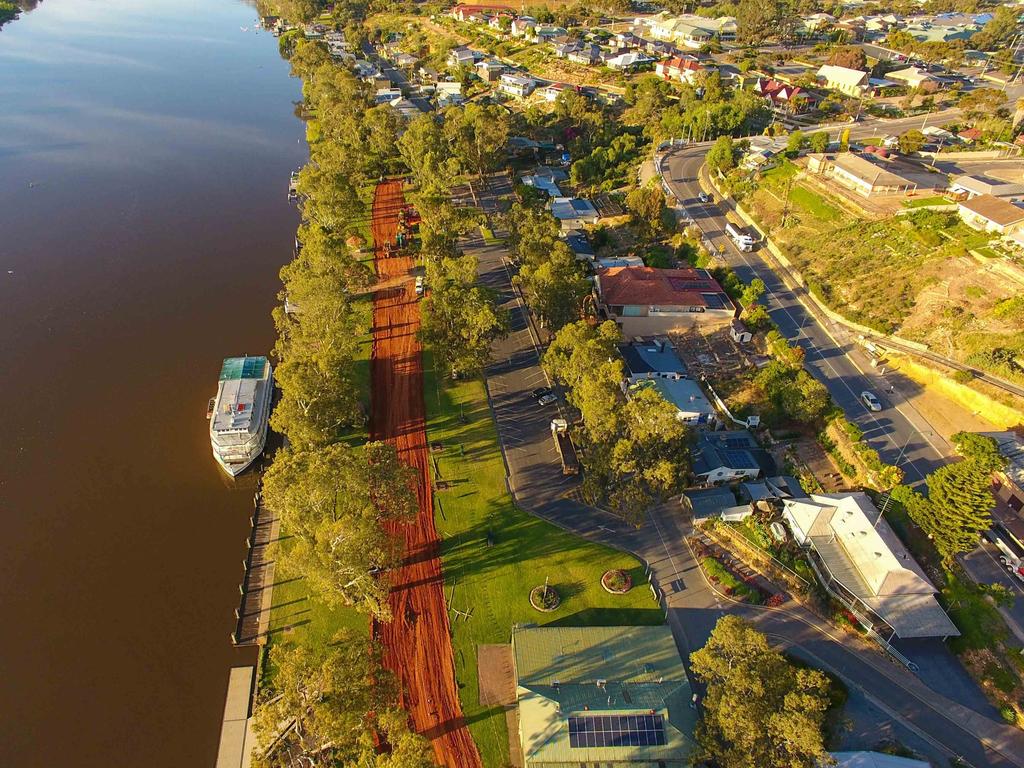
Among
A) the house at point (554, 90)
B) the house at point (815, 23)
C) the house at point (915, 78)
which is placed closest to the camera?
the house at point (915, 78)

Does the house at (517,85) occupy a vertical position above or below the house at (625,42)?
below

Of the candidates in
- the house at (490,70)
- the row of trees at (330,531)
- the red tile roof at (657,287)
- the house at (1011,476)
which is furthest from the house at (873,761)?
the house at (490,70)

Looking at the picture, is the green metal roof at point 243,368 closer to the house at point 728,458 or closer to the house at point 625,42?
the house at point 728,458

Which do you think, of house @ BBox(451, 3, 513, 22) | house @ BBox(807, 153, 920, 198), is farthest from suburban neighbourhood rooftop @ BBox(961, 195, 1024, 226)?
house @ BBox(451, 3, 513, 22)

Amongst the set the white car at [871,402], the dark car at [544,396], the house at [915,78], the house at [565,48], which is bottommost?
the dark car at [544,396]

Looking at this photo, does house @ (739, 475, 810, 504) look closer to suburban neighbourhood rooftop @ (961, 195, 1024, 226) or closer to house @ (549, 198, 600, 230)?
suburban neighbourhood rooftop @ (961, 195, 1024, 226)

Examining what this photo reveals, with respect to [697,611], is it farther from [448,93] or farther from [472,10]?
[472,10]

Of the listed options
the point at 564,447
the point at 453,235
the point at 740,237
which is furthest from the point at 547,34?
the point at 564,447

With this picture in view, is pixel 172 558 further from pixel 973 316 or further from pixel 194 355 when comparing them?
pixel 973 316
